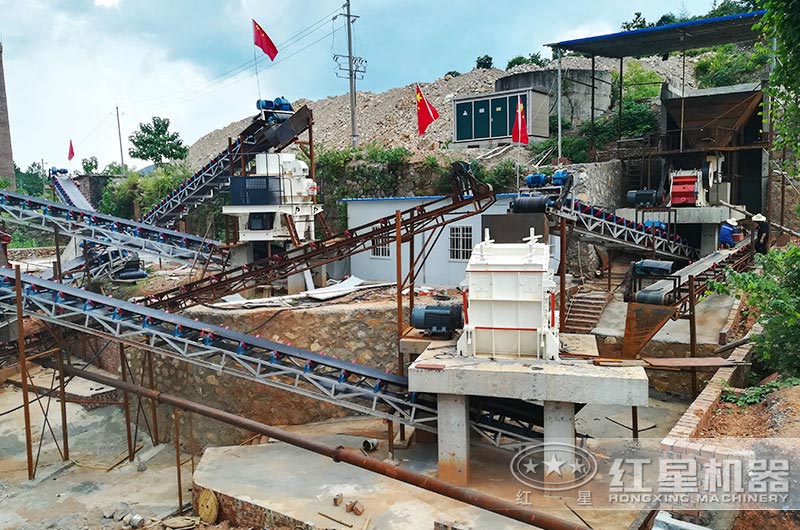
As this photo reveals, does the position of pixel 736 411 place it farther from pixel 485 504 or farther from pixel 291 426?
pixel 291 426

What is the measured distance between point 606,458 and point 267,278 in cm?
1233

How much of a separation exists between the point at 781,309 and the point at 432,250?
14.6 meters

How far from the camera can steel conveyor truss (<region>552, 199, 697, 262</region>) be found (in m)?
20.1

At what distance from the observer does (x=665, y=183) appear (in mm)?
27688

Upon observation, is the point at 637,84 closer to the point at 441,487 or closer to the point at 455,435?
the point at 455,435

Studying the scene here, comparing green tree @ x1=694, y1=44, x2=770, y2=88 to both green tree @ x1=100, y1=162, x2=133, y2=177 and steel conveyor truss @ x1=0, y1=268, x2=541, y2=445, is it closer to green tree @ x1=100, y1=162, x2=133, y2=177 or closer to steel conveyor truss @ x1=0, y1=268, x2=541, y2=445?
steel conveyor truss @ x1=0, y1=268, x2=541, y2=445

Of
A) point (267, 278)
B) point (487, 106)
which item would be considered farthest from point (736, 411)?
point (487, 106)

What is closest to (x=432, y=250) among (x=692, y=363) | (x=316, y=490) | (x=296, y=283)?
(x=296, y=283)

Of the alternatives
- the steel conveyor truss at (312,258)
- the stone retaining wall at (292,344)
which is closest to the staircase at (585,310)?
the steel conveyor truss at (312,258)

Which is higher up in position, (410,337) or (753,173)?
(753,173)

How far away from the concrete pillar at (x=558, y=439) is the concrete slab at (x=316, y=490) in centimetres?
194

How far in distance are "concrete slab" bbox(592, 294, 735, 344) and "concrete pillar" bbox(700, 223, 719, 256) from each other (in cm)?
407

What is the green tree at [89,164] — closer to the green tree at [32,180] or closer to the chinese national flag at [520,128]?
the green tree at [32,180]

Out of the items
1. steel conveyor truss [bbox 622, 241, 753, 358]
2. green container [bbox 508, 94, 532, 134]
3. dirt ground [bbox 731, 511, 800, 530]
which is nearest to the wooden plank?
steel conveyor truss [bbox 622, 241, 753, 358]
